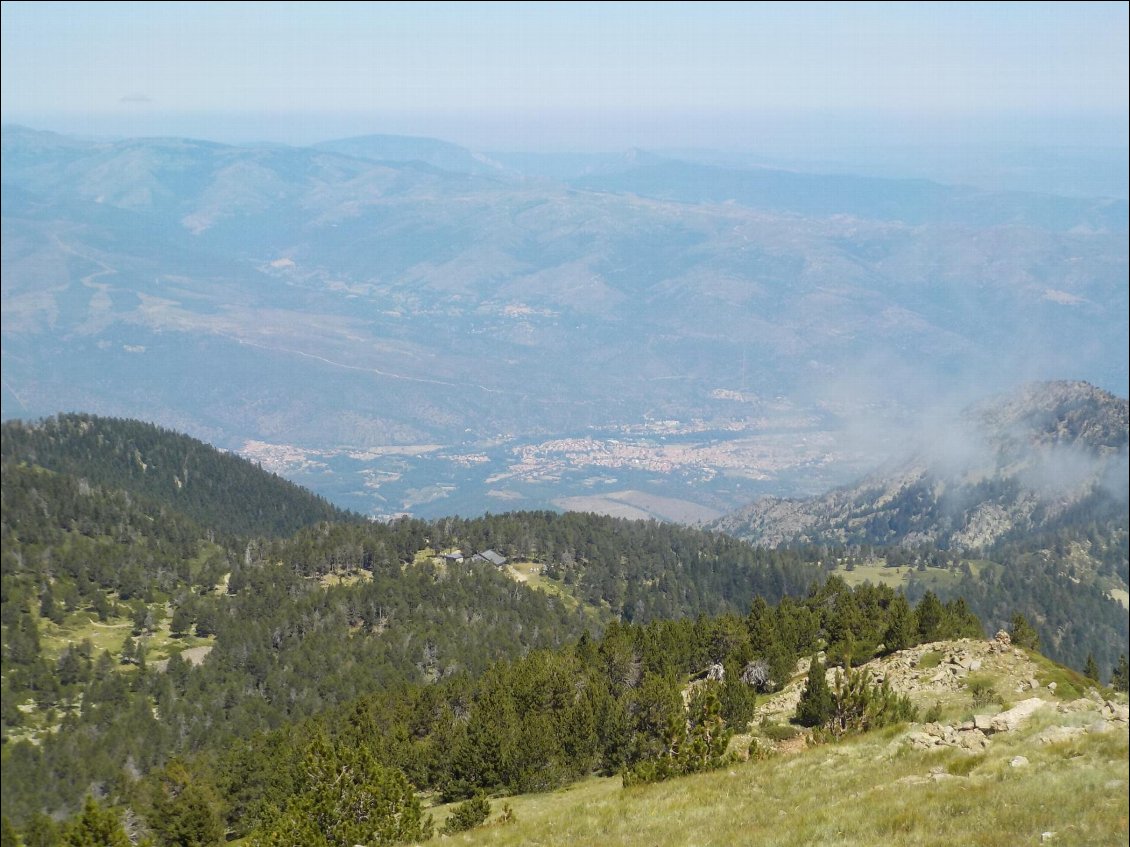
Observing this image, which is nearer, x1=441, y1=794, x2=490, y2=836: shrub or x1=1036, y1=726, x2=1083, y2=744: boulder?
x1=1036, y1=726, x2=1083, y2=744: boulder

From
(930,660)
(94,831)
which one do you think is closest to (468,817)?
(94,831)

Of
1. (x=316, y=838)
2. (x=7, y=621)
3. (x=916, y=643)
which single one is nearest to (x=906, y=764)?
(x=316, y=838)

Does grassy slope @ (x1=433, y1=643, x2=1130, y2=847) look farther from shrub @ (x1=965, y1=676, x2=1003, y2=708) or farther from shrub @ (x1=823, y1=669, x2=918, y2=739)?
shrub @ (x1=965, y1=676, x2=1003, y2=708)

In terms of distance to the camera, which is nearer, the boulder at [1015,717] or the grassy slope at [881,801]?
the grassy slope at [881,801]

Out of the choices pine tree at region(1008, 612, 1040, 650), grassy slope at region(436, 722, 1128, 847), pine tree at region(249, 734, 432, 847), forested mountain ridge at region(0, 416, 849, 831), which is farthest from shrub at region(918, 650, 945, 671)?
forested mountain ridge at region(0, 416, 849, 831)

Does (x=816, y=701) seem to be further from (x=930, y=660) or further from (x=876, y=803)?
(x=876, y=803)

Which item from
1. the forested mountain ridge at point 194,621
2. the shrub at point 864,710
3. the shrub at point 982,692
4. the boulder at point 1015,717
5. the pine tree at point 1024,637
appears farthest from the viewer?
the forested mountain ridge at point 194,621

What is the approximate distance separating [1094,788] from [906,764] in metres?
9.65

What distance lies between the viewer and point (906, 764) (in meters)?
37.1

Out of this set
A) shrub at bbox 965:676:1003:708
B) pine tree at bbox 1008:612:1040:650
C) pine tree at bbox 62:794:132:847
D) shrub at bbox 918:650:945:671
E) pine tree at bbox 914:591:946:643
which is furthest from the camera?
pine tree at bbox 914:591:946:643

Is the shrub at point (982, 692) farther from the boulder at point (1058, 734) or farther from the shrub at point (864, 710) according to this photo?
the boulder at point (1058, 734)

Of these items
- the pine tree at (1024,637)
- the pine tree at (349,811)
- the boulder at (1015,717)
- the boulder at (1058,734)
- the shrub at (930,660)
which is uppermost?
the boulder at (1058,734)

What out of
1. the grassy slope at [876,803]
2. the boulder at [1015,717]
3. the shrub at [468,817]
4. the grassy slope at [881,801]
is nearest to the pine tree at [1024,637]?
the grassy slope at [881,801]

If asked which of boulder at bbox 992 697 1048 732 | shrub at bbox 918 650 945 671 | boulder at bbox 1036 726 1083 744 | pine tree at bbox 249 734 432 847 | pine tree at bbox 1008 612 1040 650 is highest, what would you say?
boulder at bbox 1036 726 1083 744
